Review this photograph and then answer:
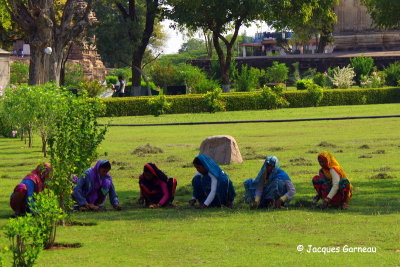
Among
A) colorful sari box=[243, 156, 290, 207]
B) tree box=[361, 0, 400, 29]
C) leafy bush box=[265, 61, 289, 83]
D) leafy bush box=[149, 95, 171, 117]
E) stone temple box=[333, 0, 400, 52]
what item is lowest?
colorful sari box=[243, 156, 290, 207]

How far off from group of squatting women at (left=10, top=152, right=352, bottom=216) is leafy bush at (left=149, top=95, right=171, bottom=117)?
23.5m

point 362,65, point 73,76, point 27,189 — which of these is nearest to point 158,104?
point 362,65

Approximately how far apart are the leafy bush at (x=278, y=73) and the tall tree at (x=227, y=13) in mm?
2657

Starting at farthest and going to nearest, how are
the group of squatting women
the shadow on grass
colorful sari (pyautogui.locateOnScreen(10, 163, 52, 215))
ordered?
the group of squatting women < the shadow on grass < colorful sari (pyautogui.locateOnScreen(10, 163, 52, 215))

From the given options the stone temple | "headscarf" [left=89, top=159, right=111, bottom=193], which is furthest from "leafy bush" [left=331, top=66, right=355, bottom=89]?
"headscarf" [left=89, top=159, right=111, bottom=193]

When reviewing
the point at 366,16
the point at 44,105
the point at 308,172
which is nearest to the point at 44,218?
the point at 308,172

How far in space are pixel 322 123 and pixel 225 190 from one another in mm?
17071

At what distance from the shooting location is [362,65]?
1806 inches

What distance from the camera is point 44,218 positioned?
851 centimetres

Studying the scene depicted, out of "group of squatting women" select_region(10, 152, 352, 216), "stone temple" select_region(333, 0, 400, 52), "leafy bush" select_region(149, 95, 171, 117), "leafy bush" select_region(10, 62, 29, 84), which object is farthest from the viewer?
"leafy bush" select_region(10, 62, 29, 84)

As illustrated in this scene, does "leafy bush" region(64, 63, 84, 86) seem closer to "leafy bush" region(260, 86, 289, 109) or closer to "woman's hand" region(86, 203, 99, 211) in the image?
"leafy bush" region(260, 86, 289, 109)

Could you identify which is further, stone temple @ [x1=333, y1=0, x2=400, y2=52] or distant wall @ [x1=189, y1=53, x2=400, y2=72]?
stone temple @ [x1=333, y1=0, x2=400, y2=52]

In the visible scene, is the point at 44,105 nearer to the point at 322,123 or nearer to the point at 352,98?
the point at 322,123

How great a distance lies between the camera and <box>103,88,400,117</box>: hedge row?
119ft
